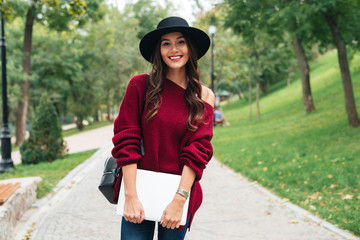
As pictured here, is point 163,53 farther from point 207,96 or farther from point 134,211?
point 134,211

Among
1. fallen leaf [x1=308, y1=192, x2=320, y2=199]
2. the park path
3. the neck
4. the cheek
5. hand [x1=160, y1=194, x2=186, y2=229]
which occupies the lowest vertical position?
the park path

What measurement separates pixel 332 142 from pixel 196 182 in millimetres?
10095

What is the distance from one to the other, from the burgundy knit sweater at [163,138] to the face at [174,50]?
0.70ft

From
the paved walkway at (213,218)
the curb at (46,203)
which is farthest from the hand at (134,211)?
the curb at (46,203)

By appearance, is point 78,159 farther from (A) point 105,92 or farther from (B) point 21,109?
(A) point 105,92

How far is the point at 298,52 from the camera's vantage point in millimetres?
20375

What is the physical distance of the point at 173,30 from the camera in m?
2.31

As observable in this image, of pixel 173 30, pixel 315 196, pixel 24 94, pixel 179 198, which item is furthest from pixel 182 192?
pixel 24 94

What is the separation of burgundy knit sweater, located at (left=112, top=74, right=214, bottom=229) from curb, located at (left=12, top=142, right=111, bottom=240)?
355cm

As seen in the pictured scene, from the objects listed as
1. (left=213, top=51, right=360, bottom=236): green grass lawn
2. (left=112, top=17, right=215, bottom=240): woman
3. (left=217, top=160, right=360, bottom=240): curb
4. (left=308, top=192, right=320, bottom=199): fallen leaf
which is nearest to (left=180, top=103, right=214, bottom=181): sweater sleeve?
(left=112, top=17, right=215, bottom=240): woman

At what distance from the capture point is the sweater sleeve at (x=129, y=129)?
2164 millimetres

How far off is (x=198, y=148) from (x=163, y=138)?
204 millimetres

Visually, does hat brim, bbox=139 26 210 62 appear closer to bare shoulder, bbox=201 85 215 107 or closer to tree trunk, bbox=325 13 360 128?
bare shoulder, bbox=201 85 215 107

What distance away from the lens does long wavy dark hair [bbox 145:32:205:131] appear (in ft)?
7.29
